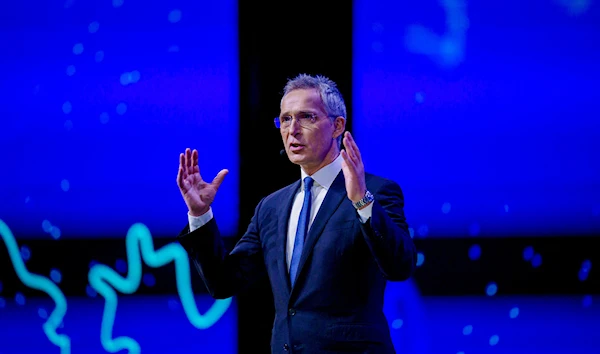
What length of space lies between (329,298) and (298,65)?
4.76 ft

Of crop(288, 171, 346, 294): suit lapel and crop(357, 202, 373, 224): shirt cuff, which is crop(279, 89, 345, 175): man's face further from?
crop(357, 202, 373, 224): shirt cuff

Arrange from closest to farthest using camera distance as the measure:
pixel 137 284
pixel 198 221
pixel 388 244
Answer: pixel 388 244 → pixel 198 221 → pixel 137 284

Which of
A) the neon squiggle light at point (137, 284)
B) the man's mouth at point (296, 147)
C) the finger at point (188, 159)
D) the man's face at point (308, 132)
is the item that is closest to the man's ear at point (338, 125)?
the man's face at point (308, 132)

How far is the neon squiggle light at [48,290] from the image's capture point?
294cm

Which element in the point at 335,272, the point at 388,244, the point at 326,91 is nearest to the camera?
the point at 388,244

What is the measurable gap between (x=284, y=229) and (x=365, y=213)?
355 mm

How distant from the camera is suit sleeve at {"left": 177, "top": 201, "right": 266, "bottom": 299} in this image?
5.92ft

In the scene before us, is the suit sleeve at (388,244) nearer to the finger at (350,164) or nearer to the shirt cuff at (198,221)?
the finger at (350,164)

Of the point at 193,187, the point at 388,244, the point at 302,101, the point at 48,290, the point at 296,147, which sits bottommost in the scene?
the point at 48,290

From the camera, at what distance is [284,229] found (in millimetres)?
1851

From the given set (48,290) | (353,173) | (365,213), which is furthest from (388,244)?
(48,290)

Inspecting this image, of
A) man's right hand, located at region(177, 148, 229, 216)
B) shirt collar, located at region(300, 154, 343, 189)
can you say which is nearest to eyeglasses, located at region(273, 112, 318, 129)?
shirt collar, located at region(300, 154, 343, 189)

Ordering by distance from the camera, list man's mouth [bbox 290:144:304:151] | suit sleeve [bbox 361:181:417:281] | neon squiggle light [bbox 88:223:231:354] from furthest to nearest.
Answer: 1. neon squiggle light [bbox 88:223:231:354]
2. man's mouth [bbox 290:144:304:151]
3. suit sleeve [bbox 361:181:417:281]

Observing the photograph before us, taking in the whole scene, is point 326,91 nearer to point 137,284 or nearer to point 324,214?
point 324,214
